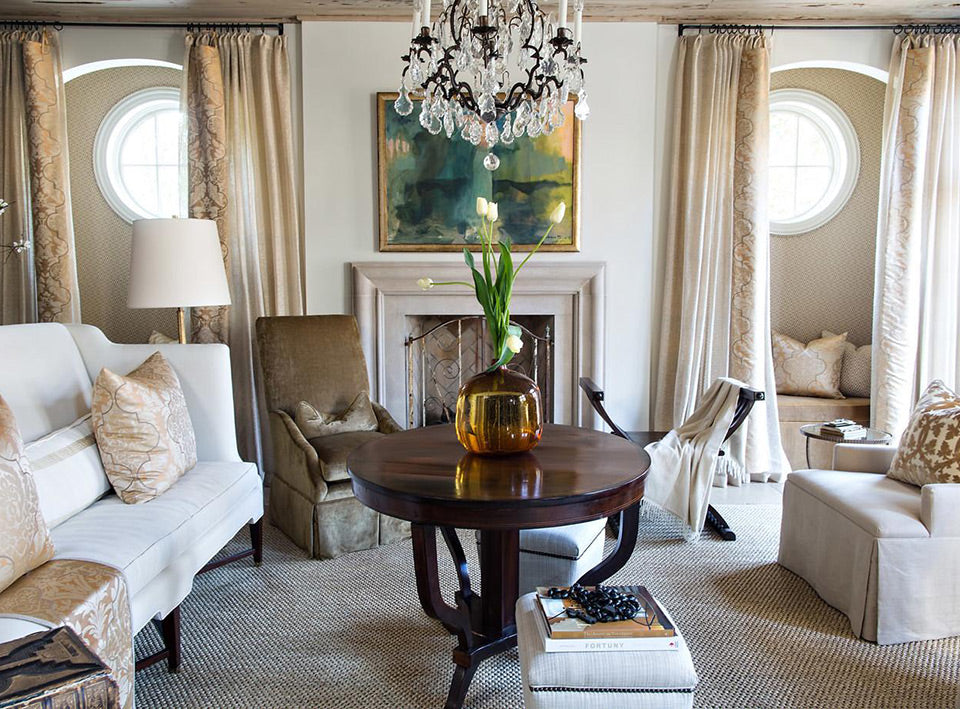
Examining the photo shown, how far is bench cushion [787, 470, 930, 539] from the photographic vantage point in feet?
7.73

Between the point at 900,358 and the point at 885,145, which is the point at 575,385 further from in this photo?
the point at 885,145

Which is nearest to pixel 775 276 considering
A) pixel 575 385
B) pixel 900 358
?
pixel 900 358

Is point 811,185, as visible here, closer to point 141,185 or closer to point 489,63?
point 489,63

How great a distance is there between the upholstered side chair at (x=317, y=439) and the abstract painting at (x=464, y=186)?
0.73 m

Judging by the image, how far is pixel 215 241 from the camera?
3.38 m

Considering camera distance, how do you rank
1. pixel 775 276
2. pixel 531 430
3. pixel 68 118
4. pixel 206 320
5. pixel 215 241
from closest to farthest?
1. pixel 531 430
2. pixel 215 241
3. pixel 206 320
4. pixel 68 118
5. pixel 775 276

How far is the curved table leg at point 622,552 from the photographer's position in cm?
229

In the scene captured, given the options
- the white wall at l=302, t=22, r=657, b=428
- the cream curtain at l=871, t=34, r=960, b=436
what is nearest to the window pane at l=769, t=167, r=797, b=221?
the cream curtain at l=871, t=34, r=960, b=436

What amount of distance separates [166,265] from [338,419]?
1.03 metres

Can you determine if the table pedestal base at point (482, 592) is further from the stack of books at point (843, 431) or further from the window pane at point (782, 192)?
the window pane at point (782, 192)

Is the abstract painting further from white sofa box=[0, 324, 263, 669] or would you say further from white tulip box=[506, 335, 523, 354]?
white tulip box=[506, 335, 523, 354]

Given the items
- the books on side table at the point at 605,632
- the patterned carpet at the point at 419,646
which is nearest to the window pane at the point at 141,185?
the patterned carpet at the point at 419,646

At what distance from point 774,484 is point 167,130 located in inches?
168

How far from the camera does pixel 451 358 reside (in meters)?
4.58
